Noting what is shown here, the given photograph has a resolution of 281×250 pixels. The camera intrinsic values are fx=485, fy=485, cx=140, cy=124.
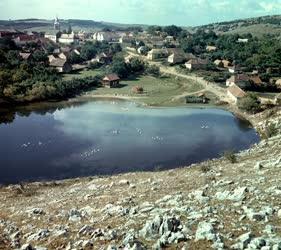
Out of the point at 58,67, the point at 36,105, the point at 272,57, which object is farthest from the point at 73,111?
the point at 272,57

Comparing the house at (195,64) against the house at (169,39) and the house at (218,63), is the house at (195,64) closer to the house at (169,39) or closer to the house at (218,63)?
the house at (218,63)

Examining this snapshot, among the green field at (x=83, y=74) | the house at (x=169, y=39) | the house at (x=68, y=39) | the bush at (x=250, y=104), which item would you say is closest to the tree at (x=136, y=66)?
the green field at (x=83, y=74)

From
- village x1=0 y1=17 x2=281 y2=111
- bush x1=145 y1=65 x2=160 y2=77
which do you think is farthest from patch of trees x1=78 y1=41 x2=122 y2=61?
bush x1=145 y1=65 x2=160 y2=77

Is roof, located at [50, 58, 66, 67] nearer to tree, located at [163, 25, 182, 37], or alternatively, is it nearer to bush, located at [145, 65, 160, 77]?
bush, located at [145, 65, 160, 77]

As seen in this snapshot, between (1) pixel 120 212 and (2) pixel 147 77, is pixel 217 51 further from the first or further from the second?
(1) pixel 120 212

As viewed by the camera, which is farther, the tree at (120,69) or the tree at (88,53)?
the tree at (88,53)
